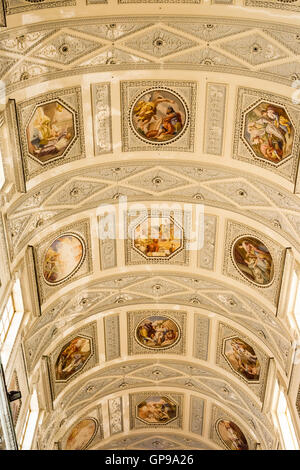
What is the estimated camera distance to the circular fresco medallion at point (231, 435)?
2755 cm

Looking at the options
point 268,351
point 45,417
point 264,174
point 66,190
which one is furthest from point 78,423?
point 264,174

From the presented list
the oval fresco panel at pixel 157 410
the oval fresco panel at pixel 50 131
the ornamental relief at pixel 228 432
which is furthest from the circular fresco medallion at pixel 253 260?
the oval fresco panel at pixel 157 410

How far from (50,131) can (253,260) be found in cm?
837

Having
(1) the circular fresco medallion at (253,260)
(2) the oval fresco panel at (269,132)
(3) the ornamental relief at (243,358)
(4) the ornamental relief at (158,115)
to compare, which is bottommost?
(3) the ornamental relief at (243,358)

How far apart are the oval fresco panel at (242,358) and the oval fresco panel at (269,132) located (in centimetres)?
896

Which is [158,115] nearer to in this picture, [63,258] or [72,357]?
[63,258]

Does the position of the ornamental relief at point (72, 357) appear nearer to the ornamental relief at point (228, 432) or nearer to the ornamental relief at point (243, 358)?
the ornamental relief at point (243, 358)

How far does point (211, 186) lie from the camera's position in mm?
20203

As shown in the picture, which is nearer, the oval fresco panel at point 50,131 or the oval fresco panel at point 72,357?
the oval fresco panel at point 50,131

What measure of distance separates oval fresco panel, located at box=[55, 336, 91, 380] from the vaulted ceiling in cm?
6

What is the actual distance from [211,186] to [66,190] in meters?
4.76

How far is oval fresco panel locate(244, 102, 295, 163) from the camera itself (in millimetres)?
17266

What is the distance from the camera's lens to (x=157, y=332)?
26.6m

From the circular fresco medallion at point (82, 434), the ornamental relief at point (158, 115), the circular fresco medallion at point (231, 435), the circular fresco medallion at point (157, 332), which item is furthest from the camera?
the circular fresco medallion at point (82, 434)
